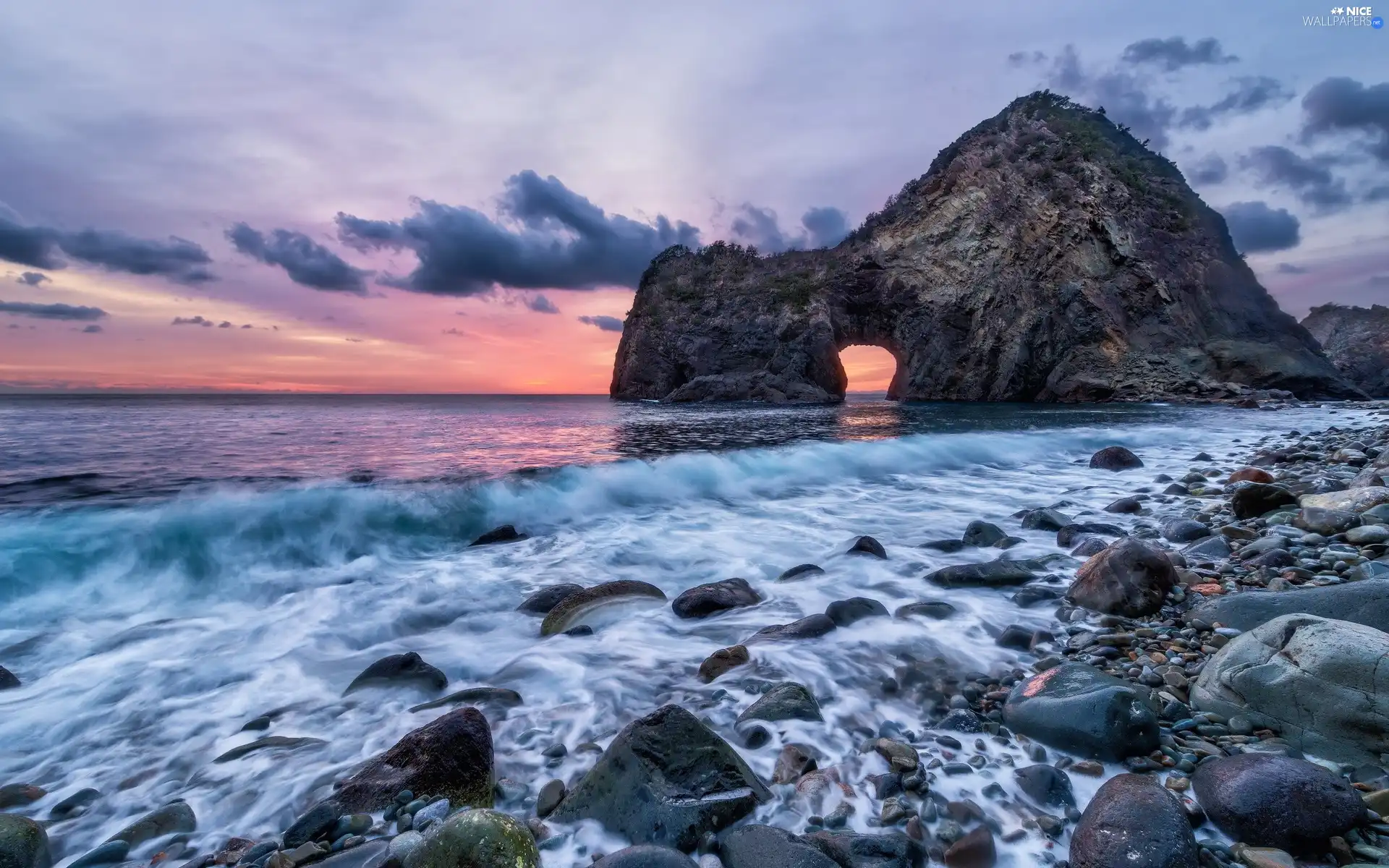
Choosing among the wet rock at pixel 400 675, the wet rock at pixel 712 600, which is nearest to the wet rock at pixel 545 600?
the wet rock at pixel 712 600

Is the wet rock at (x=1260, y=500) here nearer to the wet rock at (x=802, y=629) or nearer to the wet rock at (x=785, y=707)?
the wet rock at (x=802, y=629)

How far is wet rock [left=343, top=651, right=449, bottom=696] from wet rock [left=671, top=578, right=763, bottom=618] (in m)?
1.61

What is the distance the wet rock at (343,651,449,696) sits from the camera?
125 inches

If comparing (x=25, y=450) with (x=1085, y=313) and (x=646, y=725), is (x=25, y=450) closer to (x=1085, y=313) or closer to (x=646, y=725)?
(x=646, y=725)

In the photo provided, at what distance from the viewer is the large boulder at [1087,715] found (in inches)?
86.3

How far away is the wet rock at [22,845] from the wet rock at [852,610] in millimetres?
3579

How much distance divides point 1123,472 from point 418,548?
10642 mm

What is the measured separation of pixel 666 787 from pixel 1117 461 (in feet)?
35.7

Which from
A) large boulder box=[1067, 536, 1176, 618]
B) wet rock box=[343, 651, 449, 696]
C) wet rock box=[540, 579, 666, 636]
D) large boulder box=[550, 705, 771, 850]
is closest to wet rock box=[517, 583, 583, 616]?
wet rock box=[540, 579, 666, 636]

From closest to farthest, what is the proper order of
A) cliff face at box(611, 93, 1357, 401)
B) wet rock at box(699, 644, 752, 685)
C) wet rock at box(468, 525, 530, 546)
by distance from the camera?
wet rock at box(699, 644, 752, 685) → wet rock at box(468, 525, 530, 546) → cliff face at box(611, 93, 1357, 401)

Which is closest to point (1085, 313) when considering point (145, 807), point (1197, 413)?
point (1197, 413)

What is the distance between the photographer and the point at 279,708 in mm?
3021

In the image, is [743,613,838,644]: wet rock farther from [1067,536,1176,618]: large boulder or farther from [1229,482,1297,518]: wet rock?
[1229,482,1297,518]: wet rock

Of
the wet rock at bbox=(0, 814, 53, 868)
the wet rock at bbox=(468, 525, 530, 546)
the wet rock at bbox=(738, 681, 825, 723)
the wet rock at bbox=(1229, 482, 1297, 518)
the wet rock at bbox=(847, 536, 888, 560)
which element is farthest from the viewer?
the wet rock at bbox=(468, 525, 530, 546)
